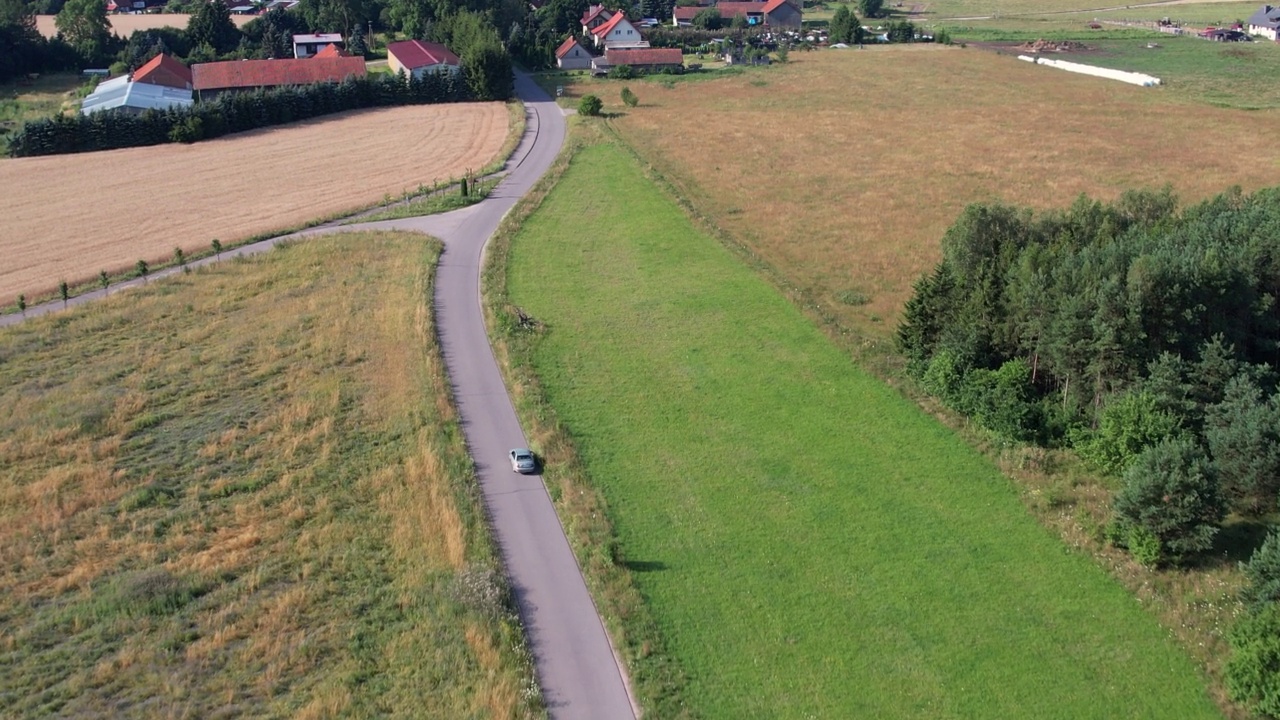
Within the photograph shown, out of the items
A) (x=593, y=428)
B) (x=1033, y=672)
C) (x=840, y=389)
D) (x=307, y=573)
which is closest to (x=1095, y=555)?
(x=1033, y=672)

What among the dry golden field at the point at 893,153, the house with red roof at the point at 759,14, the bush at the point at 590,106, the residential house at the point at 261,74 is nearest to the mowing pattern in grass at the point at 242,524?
the dry golden field at the point at 893,153

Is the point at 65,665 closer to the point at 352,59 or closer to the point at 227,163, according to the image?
the point at 227,163

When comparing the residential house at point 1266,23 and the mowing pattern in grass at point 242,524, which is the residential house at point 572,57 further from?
the residential house at point 1266,23

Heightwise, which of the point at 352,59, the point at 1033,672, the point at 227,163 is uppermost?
the point at 352,59

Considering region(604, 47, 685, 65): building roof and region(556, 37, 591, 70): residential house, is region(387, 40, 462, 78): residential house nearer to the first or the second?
region(556, 37, 591, 70): residential house

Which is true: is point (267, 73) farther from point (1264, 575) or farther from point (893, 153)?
point (1264, 575)
